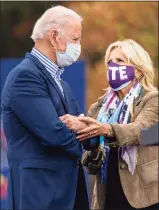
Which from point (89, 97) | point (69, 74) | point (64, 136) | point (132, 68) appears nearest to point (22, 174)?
point (64, 136)

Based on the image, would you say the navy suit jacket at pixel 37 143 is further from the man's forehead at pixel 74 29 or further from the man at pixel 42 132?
the man's forehead at pixel 74 29

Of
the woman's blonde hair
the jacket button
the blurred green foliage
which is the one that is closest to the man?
the jacket button

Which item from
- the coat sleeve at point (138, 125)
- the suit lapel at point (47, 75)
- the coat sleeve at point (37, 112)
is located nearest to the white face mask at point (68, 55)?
the suit lapel at point (47, 75)

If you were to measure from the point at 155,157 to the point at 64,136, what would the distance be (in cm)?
80

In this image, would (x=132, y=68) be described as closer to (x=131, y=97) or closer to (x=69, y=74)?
(x=131, y=97)

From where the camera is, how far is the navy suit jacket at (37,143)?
4258 millimetres

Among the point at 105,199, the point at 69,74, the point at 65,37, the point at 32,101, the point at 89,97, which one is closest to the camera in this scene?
the point at 32,101

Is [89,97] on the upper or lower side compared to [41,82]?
lower

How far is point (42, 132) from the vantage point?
4.24m

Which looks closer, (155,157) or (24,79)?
(24,79)

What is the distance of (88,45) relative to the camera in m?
10.6

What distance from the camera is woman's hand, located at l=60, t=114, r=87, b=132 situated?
4.42m

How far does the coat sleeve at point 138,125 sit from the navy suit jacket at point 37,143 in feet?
1.41

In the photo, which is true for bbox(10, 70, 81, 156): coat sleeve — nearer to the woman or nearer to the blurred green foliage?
the woman
